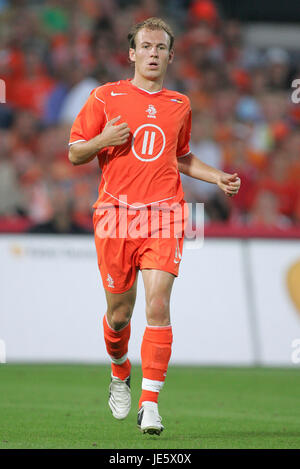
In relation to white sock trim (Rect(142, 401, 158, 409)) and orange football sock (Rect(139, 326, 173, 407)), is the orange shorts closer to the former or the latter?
orange football sock (Rect(139, 326, 173, 407))

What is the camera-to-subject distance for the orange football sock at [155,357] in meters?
6.09

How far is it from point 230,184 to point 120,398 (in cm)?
175

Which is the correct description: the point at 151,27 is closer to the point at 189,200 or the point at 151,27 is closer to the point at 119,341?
the point at 119,341

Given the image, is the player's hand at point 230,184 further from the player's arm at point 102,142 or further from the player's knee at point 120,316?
the player's knee at point 120,316

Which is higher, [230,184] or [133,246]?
[230,184]

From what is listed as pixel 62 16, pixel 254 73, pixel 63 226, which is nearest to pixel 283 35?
pixel 254 73

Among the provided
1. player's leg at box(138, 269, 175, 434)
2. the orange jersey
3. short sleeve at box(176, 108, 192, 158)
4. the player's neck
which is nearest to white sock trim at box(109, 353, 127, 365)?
player's leg at box(138, 269, 175, 434)

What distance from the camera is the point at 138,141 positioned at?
6.41 m

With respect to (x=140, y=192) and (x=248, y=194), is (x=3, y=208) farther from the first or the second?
(x=140, y=192)

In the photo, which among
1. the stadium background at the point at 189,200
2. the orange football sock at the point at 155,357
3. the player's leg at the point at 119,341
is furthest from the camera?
the stadium background at the point at 189,200

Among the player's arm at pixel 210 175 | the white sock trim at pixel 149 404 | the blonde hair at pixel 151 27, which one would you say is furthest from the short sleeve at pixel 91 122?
the white sock trim at pixel 149 404

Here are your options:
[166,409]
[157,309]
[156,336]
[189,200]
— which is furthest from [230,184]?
[189,200]

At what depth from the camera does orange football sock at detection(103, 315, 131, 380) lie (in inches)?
271

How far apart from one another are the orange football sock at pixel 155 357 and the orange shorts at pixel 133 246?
0.42 m
